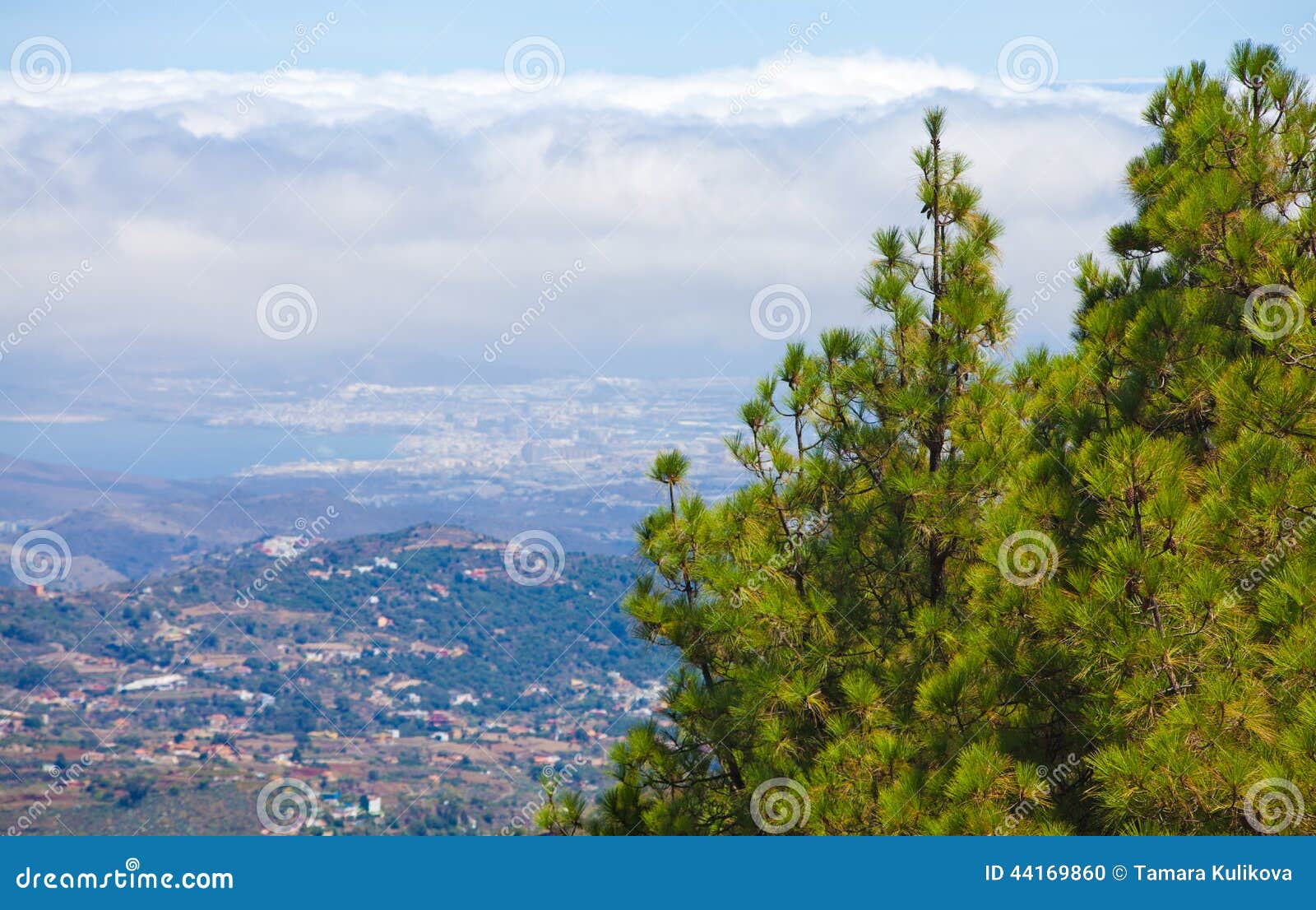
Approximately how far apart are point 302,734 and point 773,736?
2490 inches

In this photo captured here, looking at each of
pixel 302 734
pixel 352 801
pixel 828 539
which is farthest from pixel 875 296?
pixel 302 734

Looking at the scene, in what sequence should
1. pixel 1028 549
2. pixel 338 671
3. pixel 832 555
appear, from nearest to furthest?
1. pixel 1028 549
2. pixel 832 555
3. pixel 338 671

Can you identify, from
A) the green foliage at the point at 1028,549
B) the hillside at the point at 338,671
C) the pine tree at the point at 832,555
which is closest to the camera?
the green foliage at the point at 1028,549

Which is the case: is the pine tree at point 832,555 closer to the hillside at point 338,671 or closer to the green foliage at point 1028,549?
the green foliage at point 1028,549

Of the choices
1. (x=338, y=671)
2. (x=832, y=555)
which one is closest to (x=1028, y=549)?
(x=832, y=555)

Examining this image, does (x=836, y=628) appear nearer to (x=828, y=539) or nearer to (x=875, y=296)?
(x=828, y=539)

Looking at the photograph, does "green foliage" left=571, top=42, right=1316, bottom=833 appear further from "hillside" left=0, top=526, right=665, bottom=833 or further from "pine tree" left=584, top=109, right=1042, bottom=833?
"hillside" left=0, top=526, right=665, bottom=833

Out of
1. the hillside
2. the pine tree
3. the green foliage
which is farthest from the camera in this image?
the hillside

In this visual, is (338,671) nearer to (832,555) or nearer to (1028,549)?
(832,555)

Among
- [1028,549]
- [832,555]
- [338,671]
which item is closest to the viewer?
[1028,549]

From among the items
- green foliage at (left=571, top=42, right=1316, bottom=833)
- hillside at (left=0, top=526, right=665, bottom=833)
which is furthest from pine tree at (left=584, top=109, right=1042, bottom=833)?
hillside at (left=0, top=526, right=665, bottom=833)

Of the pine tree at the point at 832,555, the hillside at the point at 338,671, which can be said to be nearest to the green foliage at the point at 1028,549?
the pine tree at the point at 832,555

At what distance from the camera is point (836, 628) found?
7410 millimetres

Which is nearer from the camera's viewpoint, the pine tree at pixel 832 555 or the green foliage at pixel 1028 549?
the green foliage at pixel 1028 549
